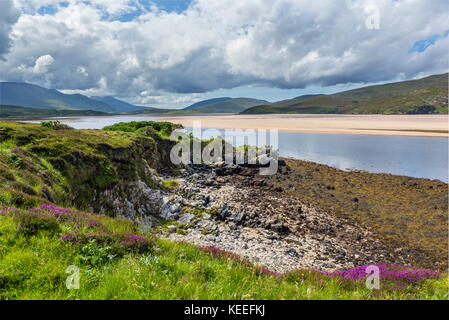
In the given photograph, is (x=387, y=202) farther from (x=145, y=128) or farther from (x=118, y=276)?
(x=145, y=128)

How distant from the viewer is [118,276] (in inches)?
158

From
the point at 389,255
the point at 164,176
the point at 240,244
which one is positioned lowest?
the point at 389,255

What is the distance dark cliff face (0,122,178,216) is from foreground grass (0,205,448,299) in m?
2.63

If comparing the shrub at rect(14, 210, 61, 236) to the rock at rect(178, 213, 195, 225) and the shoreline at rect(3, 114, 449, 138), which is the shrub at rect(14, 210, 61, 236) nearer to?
the rock at rect(178, 213, 195, 225)

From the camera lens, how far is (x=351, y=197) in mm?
24422

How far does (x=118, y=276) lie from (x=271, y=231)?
41.9 feet

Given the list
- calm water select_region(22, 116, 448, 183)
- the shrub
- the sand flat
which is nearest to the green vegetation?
calm water select_region(22, 116, 448, 183)

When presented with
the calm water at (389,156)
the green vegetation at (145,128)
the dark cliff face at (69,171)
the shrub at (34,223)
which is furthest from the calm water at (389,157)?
the shrub at (34,223)

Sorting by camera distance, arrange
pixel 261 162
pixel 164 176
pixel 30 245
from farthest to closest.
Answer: pixel 261 162, pixel 164 176, pixel 30 245

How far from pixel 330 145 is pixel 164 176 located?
148 ft

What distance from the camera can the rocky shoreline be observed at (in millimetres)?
12750
